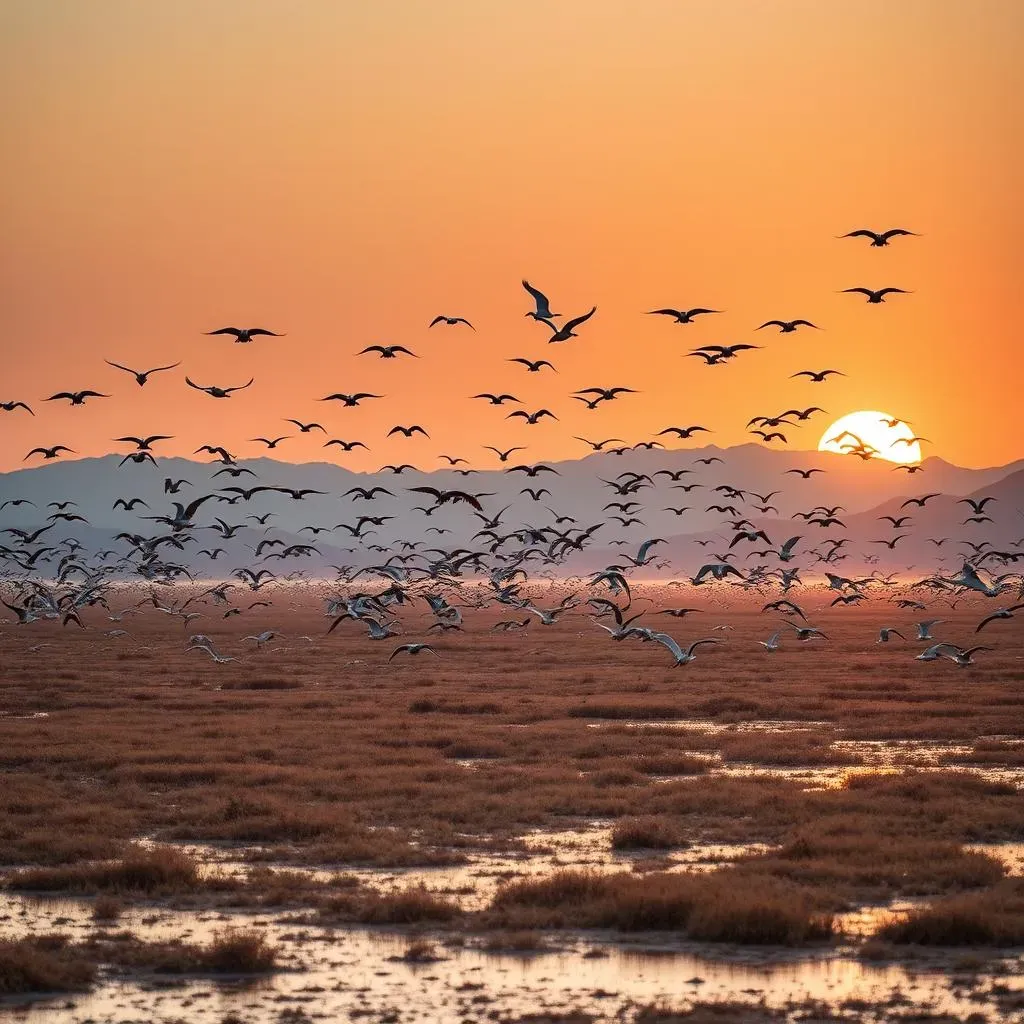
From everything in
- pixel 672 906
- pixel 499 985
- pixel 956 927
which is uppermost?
pixel 672 906

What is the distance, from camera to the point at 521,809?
27.2 m

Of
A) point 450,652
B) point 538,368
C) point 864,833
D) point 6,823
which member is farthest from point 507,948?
point 450,652

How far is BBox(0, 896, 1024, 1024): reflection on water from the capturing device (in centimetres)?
1576

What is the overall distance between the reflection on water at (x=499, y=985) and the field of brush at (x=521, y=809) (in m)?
0.44

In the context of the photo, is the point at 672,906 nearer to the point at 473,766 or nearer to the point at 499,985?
the point at 499,985

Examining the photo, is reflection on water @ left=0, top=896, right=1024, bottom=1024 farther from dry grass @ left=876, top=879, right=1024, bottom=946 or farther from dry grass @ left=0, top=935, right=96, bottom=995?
dry grass @ left=876, top=879, right=1024, bottom=946

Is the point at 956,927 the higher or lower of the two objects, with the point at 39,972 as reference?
lower

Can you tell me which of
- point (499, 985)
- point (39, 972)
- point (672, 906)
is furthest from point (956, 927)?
point (39, 972)

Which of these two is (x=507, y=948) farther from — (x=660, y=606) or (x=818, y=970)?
(x=660, y=606)

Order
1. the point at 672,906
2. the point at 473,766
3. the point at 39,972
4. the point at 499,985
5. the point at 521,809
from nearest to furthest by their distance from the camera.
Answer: the point at 39,972, the point at 499,985, the point at 672,906, the point at 521,809, the point at 473,766

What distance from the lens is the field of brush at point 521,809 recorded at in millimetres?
19094

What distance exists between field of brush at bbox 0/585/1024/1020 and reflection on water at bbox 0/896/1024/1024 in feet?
1.44

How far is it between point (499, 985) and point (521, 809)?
10505mm

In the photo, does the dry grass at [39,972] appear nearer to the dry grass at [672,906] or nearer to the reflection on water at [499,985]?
the reflection on water at [499,985]
